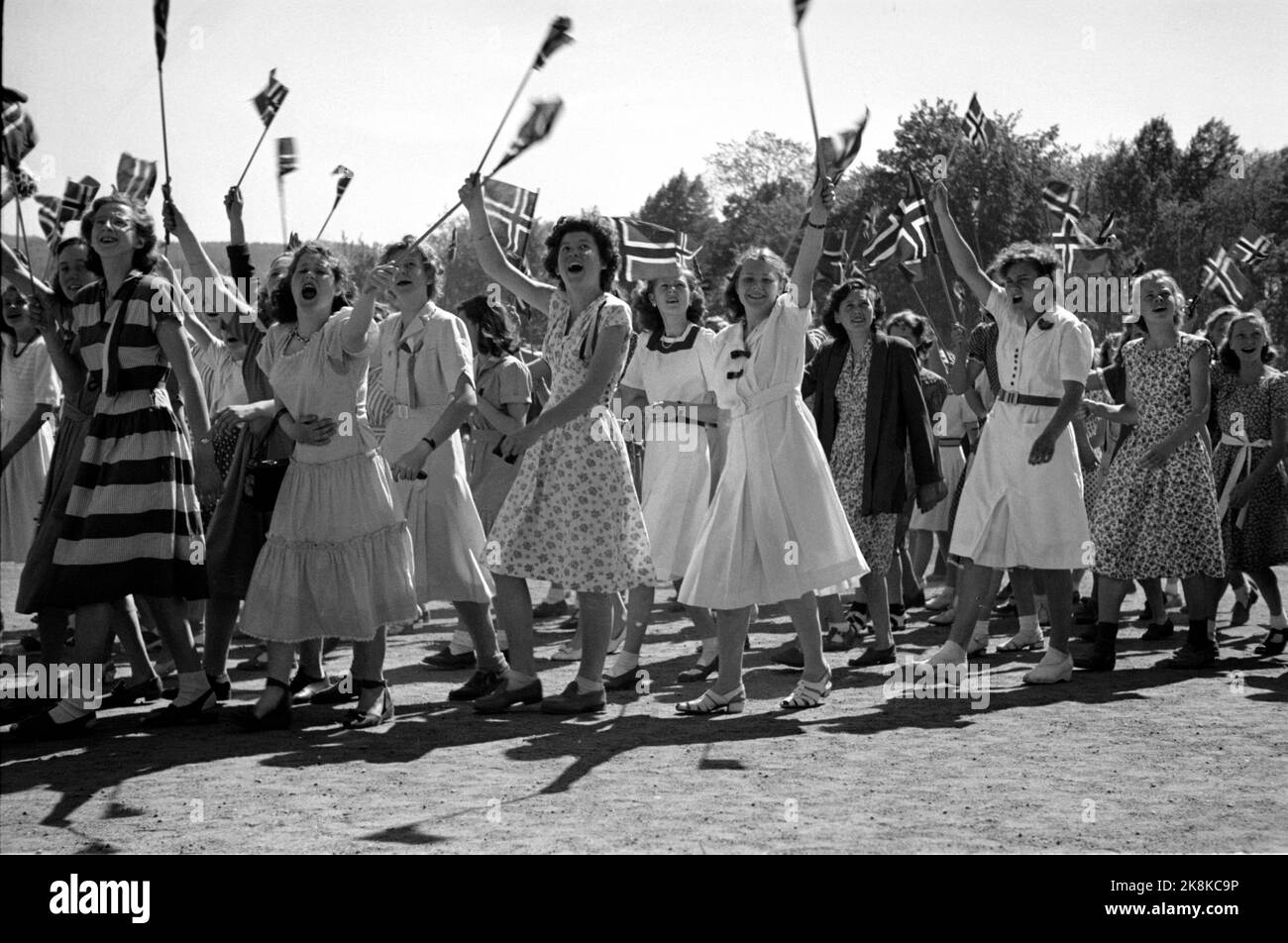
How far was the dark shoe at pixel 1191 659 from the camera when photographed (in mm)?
8688

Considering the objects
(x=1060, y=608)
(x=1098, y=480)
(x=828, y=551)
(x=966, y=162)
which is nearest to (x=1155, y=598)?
(x=1098, y=480)

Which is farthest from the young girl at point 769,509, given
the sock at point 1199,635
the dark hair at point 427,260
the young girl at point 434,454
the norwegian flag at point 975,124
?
the norwegian flag at point 975,124

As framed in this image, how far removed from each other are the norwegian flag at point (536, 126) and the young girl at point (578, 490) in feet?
0.92

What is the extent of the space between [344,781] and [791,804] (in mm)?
1665

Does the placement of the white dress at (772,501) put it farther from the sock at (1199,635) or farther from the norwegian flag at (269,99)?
the norwegian flag at (269,99)

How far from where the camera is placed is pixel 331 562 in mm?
6840

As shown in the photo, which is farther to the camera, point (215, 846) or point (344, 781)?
point (344, 781)

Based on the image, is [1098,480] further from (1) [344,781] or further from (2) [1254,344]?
(1) [344,781]

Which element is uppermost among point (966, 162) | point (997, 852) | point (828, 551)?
point (966, 162)

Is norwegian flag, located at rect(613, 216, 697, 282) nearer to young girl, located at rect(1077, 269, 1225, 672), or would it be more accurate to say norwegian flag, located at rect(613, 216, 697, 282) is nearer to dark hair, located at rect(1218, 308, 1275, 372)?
young girl, located at rect(1077, 269, 1225, 672)

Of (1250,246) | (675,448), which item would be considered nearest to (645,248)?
(675,448)

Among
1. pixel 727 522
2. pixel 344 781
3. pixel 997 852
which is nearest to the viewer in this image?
pixel 997 852

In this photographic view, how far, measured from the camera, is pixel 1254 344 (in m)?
9.73
